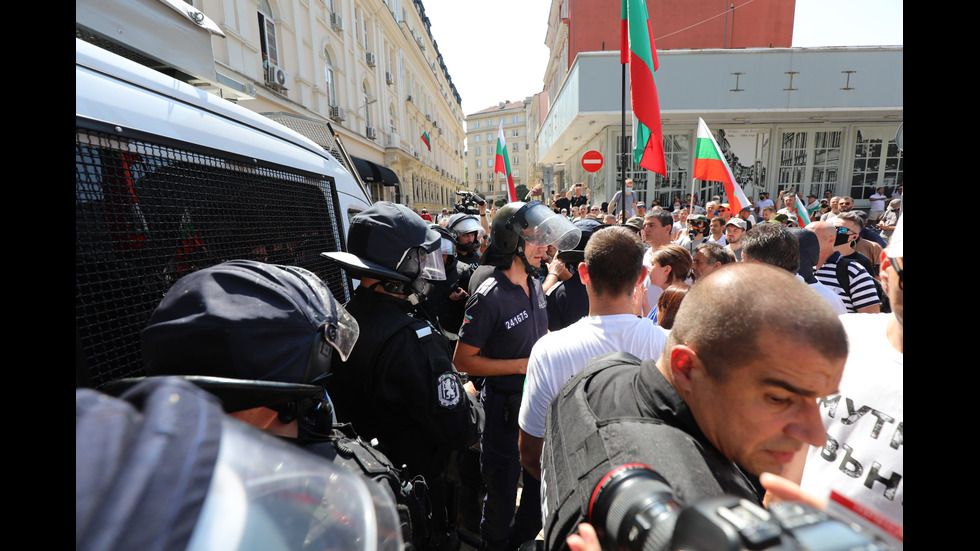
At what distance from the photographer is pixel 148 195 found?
1483 millimetres

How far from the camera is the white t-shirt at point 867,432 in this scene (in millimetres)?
1263

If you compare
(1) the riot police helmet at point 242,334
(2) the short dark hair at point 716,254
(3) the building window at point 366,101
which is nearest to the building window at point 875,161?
(2) the short dark hair at point 716,254

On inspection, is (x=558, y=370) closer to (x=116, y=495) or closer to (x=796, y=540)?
(x=796, y=540)

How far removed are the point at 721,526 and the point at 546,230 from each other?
2.49 metres

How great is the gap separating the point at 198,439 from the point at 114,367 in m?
1.11

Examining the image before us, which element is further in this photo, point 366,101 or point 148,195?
point 366,101

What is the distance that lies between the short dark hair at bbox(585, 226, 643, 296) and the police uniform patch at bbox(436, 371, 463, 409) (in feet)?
2.74

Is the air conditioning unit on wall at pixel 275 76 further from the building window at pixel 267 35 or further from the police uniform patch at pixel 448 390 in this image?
the police uniform patch at pixel 448 390

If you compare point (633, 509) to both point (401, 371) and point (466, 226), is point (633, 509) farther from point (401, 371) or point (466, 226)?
point (466, 226)

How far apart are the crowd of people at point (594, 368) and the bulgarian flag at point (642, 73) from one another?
84.5 inches

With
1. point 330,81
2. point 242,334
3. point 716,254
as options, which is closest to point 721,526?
point 242,334

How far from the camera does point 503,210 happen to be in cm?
315

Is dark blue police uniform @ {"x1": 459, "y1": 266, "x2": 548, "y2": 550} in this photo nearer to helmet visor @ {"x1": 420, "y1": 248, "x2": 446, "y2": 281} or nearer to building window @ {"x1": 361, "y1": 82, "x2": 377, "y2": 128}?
helmet visor @ {"x1": 420, "y1": 248, "x2": 446, "y2": 281}
